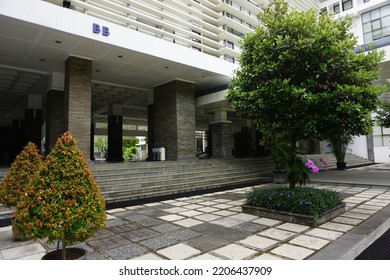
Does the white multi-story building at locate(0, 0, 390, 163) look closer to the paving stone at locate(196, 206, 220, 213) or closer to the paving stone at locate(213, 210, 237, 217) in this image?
the paving stone at locate(196, 206, 220, 213)

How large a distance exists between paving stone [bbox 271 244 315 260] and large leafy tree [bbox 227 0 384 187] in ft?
8.65

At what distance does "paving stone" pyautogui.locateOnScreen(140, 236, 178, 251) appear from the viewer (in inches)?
162

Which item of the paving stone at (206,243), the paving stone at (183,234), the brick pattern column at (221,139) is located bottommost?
the paving stone at (206,243)

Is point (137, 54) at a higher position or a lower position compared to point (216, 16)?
lower

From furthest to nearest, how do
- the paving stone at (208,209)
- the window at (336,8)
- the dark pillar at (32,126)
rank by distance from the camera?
the window at (336,8) < the dark pillar at (32,126) < the paving stone at (208,209)

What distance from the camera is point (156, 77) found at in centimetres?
1415

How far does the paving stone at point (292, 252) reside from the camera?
3645 millimetres

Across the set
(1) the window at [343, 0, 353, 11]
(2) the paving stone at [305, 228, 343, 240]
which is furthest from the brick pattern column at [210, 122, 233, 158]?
(1) the window at [343, 0, 353, 11]

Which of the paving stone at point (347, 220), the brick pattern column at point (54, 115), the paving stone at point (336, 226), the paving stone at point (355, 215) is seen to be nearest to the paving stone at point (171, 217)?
the paving stone at point (336, 226)

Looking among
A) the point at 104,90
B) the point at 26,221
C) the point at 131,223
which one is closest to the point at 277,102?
the point at 131,223

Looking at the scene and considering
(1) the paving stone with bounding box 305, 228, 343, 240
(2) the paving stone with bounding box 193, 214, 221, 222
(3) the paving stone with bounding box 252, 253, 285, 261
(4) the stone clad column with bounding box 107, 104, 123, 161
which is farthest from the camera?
(4) the stone clad column with bounding box 107, 104, 123, 161

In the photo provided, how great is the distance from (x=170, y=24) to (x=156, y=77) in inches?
112

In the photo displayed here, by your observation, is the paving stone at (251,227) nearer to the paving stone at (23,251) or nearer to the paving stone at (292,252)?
the paving stone at (292,252)

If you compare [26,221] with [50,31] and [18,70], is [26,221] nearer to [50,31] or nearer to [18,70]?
[50,31]
